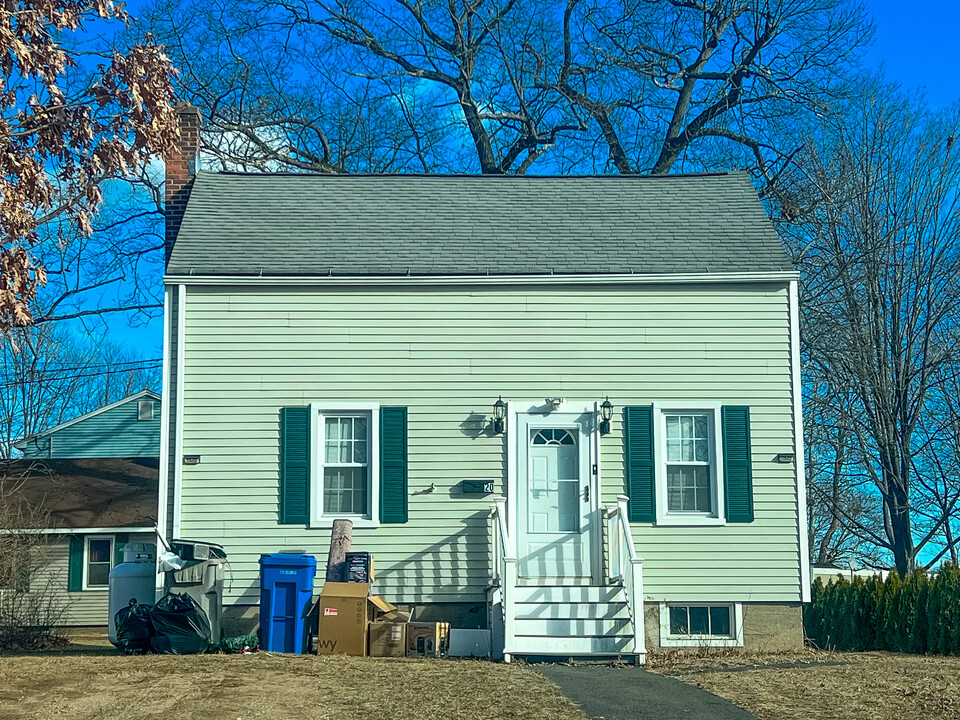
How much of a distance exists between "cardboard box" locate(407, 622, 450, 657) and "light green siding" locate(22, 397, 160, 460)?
18.1 m

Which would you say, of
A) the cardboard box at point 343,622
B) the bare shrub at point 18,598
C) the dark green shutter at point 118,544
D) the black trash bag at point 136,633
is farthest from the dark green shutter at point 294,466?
the dark green shutter at point 118,544

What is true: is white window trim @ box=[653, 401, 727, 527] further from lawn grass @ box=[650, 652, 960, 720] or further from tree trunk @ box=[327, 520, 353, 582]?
tree trunk @ box=[327, 520, 353, 582]

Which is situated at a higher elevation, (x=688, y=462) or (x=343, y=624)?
(x=688, y=462)

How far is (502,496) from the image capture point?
13.0 meters

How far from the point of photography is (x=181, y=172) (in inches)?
610

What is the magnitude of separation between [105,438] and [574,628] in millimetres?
20236

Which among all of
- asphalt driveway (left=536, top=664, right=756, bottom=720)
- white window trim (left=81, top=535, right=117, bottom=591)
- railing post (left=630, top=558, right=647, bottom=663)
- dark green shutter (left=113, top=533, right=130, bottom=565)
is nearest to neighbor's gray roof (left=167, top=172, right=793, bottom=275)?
railing post (left=630, top=558, right=647, bottom=663)

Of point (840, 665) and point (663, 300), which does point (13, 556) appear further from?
point (840, 665)

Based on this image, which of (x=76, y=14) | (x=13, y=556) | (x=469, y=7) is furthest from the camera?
(x=469, y=7)

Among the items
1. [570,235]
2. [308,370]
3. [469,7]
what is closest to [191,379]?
[308,370]

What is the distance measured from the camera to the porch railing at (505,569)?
1159 centimetres

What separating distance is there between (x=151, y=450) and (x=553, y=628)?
19119 mm

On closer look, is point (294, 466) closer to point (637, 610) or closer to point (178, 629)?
point (178, 629)

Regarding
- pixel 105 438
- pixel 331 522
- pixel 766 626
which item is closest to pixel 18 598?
pixel 331 522
